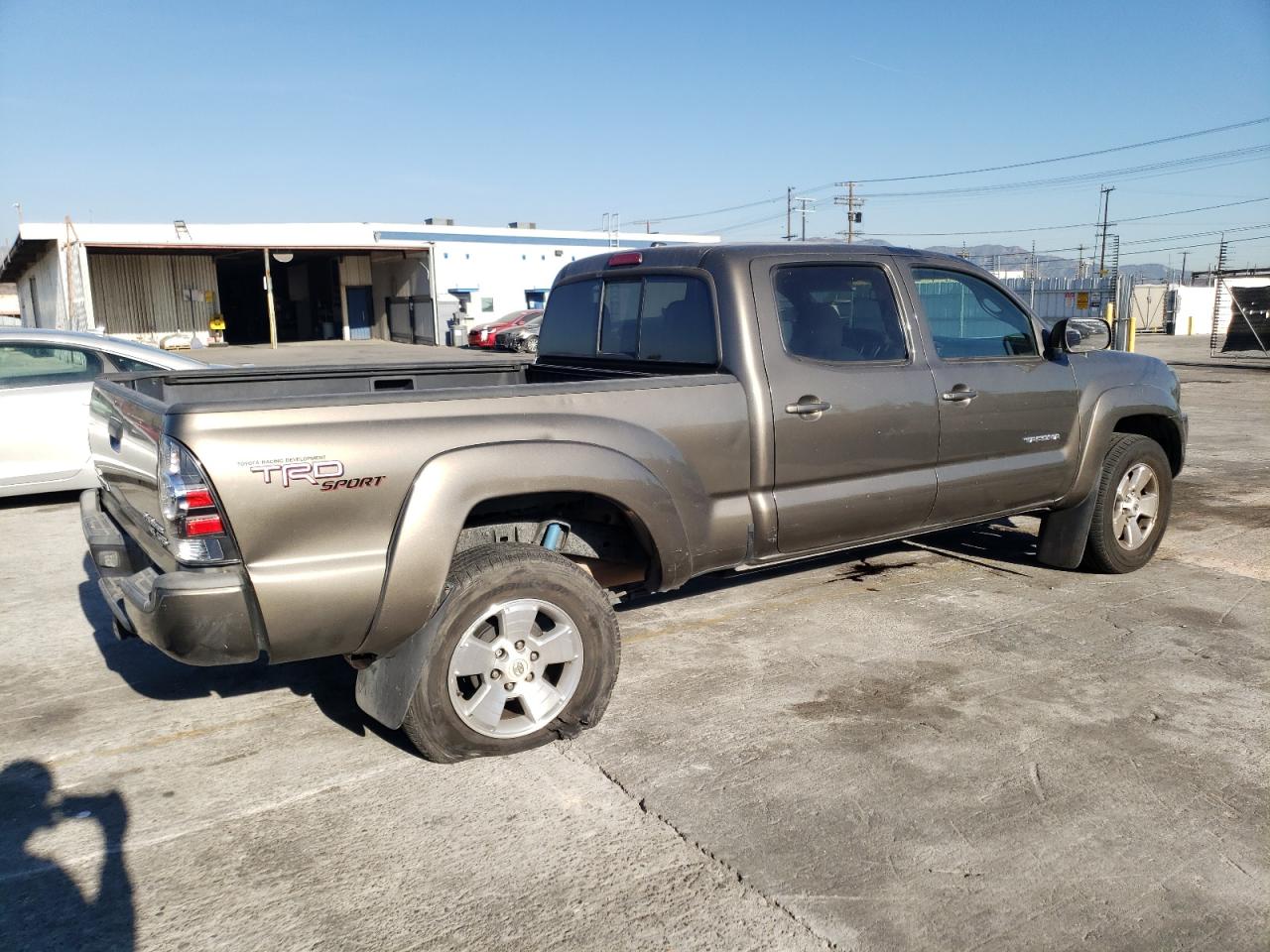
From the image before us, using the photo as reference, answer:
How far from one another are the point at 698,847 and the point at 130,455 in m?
2.50

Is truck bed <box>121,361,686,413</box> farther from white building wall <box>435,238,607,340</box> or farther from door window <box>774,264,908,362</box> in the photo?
white building wall <box>435,238,607,340</box>

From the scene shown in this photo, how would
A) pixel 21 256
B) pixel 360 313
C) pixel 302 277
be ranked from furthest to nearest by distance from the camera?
1. pixel 302 277
2. pixel 360 313
3. pixel 21 256

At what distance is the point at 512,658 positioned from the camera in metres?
3.80

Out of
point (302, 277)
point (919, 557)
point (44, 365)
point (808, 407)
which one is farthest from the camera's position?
point (302, 277)

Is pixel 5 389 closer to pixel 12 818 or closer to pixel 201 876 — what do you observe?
pixel 12 818

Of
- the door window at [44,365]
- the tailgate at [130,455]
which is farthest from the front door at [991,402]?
the door window at [44,365]

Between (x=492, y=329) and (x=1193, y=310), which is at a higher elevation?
(x=1193, y=310)

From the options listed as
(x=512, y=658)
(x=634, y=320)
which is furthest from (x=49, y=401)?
(x=512, y=658)

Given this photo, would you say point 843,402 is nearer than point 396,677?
No

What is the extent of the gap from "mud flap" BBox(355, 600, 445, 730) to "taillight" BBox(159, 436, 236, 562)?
0.71 metres

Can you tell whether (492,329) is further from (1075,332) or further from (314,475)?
(314,475)

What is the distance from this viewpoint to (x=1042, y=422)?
5586 millimetres

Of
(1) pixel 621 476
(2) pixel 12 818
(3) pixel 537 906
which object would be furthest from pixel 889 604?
(2) pixel 12 818

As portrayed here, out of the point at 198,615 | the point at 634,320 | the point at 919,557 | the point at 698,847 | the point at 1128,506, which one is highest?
the point at 634,320
